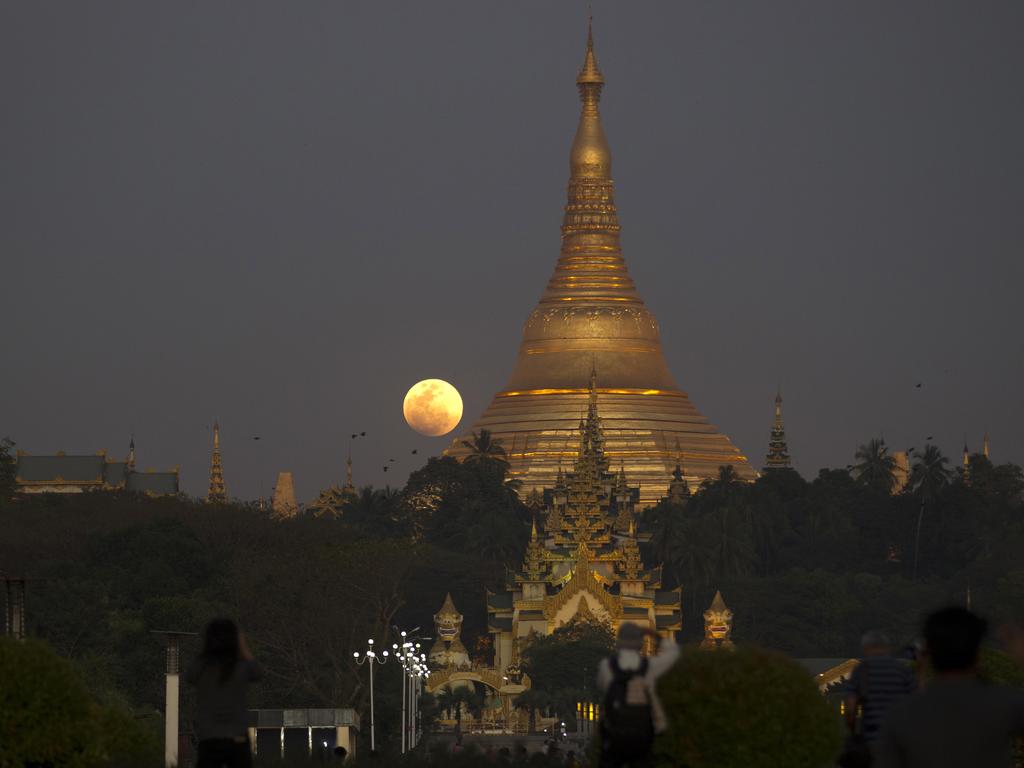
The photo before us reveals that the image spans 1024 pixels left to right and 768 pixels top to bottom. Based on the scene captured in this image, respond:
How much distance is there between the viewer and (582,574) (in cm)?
9225

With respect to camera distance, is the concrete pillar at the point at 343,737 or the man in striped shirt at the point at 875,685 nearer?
the man in striped shirt at the point at 875,685

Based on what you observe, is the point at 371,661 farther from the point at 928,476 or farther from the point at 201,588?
the point at 928,476

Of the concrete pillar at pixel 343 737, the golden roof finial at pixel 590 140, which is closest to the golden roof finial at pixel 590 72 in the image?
the golden roof finial at pixel 590 140

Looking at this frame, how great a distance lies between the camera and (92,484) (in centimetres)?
12244

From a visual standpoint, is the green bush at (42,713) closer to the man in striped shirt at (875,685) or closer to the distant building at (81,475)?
the man in striped shirt at (875,685)

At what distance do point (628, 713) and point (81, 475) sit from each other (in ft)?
359

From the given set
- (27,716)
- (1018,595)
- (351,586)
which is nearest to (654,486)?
(1018,595)

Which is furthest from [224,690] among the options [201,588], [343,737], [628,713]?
[201,588]

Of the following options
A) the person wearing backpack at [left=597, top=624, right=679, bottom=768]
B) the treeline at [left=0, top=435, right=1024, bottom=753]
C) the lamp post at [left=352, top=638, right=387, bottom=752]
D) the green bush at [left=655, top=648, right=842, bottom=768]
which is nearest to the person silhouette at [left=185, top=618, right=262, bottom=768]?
the person wearing backpack at [left=597, top=624, right=679, bottom=768]

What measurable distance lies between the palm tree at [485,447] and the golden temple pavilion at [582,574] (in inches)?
213

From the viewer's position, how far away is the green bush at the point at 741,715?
55.7 feet

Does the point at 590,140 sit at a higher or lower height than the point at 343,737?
higher

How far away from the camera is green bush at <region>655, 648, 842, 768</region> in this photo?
1697cm

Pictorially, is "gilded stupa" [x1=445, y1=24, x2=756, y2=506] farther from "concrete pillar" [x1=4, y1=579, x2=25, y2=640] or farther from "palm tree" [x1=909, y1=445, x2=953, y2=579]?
"concrete pillar" [x1=4, y1=579, x2=25, y2=640]
